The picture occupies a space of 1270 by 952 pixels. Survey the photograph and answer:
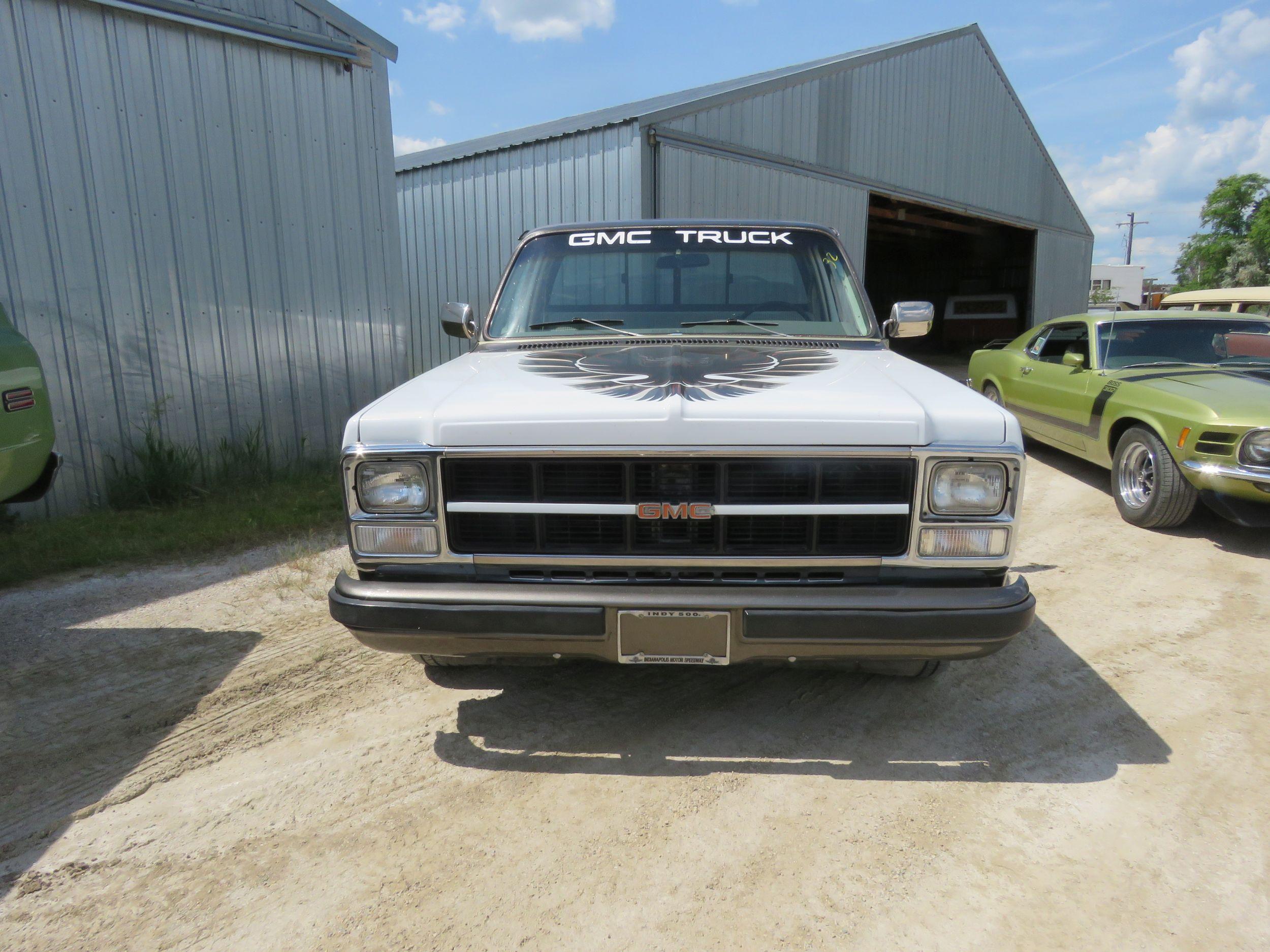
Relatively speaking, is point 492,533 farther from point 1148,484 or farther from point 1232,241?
point 1232,241

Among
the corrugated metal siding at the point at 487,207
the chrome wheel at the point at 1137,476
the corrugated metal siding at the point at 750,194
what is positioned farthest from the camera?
the corrugated metal siding at the point at 750,194

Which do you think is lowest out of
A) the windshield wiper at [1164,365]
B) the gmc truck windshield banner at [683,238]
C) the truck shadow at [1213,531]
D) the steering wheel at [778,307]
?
the truck shadow at [1213,531]

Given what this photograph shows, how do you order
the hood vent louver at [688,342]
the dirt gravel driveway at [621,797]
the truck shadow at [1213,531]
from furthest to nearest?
the truck shadow at [1213,531]
the hood vent louver at [688,342]
the dirt gravel driveway at [621,797]

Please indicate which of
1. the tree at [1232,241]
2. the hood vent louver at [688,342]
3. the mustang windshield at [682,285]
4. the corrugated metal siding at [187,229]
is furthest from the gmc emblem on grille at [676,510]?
the tree at [1232,241]

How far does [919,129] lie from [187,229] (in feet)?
39.1

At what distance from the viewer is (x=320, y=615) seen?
3.91m

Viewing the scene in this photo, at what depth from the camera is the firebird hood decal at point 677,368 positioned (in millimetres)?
2566

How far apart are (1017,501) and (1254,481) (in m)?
3.36

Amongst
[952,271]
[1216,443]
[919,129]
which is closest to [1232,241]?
[952,271]

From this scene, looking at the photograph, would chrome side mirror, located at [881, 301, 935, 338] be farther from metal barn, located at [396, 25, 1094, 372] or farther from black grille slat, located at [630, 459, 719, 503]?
metal barn, located at [396, 25, 1094, 372]

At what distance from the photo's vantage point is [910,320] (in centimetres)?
385

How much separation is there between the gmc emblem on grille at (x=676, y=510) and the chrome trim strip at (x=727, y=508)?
0.02 m

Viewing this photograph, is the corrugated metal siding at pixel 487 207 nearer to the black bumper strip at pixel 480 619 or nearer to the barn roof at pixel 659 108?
the barn roof at pixel 659 108

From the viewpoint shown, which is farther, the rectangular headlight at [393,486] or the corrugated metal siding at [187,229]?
the corrugated metal siding at [187,229]
